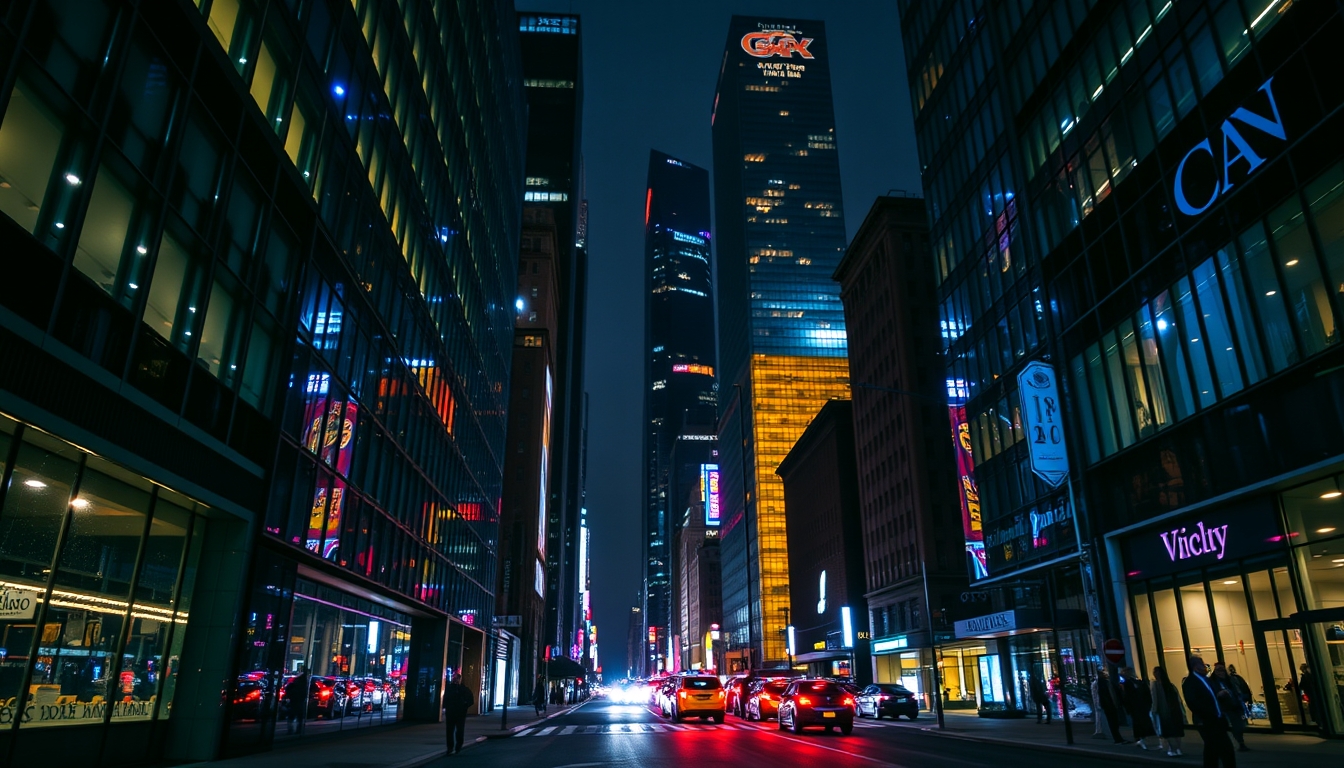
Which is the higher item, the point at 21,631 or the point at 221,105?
the point at 221,105

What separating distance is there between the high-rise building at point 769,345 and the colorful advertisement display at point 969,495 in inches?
2697

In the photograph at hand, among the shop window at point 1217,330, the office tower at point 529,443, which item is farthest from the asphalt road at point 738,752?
the office tower at point 529,443

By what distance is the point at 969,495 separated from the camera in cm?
4344

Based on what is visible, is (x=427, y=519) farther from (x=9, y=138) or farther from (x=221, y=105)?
(x=9, y=138)

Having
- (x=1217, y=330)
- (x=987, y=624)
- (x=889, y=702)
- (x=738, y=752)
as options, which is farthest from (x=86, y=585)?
(x=987, y=624)

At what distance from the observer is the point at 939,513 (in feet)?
228

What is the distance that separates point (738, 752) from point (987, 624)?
25.8 m

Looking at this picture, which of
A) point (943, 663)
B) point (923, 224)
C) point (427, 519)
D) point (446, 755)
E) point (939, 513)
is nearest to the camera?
point (446, 755)

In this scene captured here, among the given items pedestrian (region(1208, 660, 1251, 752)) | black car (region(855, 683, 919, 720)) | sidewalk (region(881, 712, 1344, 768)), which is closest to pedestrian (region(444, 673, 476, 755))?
sidewalk (region(881, 712, 1344, 768))

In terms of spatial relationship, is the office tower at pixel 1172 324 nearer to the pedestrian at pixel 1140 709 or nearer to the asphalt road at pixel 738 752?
the pedestrian at pixel 1140 709

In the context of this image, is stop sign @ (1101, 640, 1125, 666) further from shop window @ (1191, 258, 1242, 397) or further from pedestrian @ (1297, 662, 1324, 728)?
shop window @ (1191, 258, 1242, 397)

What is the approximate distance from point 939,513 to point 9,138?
68875 mm

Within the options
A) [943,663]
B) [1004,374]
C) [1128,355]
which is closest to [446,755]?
[1128,355]

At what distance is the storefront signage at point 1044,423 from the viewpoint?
1145 inches
